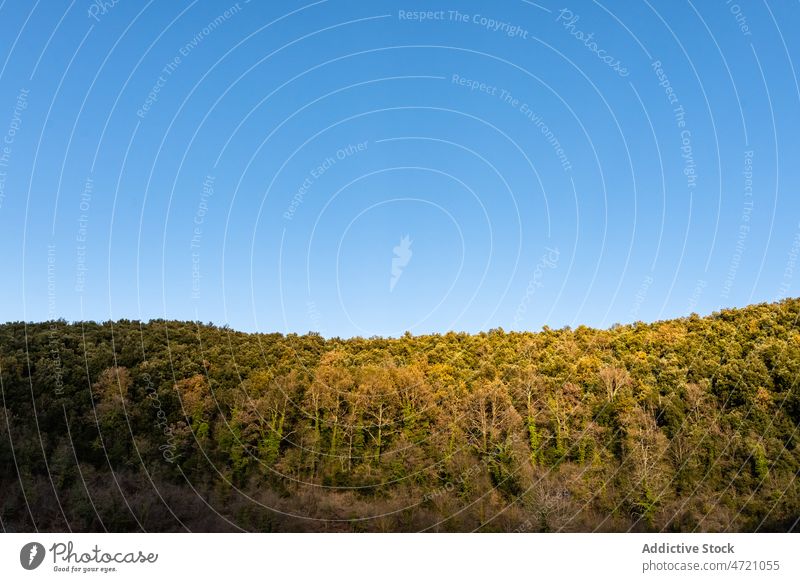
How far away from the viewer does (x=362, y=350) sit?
310ft

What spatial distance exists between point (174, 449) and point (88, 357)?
65.6 ft

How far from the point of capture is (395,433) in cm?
7762

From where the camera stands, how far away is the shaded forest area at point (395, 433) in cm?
5919

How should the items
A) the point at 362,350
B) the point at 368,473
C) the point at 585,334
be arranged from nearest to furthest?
the point at 368,473
the point at 362,350
the point at 585,334

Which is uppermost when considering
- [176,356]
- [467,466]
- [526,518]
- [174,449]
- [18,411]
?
[176,356]

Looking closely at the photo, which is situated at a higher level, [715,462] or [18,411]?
[18,411]

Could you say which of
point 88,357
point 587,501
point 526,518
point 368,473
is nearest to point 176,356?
point 88,357

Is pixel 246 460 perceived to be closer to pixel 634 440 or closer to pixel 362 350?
pixel 362 350

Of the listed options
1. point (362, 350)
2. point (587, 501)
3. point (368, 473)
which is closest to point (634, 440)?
point (587, 501)

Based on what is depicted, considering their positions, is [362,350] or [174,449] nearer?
[174,449]

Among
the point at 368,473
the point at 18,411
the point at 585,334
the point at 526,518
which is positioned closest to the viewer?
the point at 526,518

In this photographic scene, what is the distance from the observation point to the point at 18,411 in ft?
219

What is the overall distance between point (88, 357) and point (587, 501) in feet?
211

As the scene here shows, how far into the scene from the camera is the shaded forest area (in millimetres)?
59188
